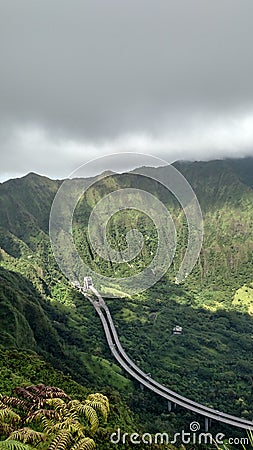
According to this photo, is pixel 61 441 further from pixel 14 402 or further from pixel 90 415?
pixel 14 402

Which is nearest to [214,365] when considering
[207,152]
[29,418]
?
[29,418]

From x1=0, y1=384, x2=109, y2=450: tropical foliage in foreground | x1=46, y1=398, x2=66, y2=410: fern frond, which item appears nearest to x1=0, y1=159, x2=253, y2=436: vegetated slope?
x1=0, y1=384, x2=109, y2=450: tropical foliage in foreground

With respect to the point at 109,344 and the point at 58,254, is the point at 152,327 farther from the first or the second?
the point at 58,254

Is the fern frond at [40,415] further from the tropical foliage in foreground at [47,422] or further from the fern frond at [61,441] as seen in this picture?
the fern frond at [61,441]

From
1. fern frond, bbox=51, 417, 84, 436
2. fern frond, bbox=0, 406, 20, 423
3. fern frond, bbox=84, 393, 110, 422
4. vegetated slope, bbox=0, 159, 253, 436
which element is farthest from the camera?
vegetated slope, bbox=0, 159, 253, 436

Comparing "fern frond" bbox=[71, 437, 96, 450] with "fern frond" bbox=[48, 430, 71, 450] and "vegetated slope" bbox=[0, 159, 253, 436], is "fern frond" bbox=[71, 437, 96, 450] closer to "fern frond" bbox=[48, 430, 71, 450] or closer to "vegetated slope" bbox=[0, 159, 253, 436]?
"fern frond" bbox=[48, 430, 71, 450]

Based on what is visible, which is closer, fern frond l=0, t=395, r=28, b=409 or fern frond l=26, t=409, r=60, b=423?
fern frond l=26, t=409, r=60, b=423
